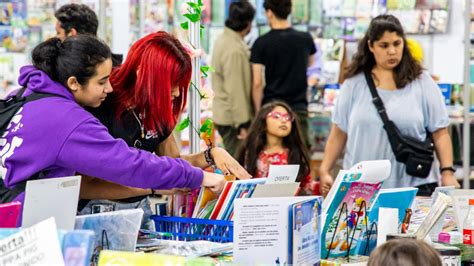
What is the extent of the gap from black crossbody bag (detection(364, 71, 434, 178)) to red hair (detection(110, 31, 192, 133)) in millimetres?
1745

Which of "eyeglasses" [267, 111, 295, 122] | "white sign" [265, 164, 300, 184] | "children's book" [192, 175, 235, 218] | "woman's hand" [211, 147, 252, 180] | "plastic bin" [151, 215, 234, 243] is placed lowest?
"eyeglasses" [267, 111, 295, 122]

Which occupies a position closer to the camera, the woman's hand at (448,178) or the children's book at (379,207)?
the children's book at (379,207)

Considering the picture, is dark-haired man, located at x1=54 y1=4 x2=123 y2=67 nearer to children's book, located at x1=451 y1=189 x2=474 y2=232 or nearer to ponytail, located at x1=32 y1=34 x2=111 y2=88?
ponytail, located at x1=32 y1=34 x2=111 y2=88

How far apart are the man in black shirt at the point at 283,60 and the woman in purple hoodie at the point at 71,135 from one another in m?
3.89

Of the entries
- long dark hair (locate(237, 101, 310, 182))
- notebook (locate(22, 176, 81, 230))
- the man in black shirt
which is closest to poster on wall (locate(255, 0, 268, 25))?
the man in black shirt

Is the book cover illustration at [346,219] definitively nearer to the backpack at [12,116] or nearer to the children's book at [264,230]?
the children's book at [264,230]

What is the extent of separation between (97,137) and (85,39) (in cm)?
37

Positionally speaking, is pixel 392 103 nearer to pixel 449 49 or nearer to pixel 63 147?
pixel 63 147

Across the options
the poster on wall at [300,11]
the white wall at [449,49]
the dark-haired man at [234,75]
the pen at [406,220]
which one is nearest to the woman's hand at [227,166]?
the pen at [406,220]

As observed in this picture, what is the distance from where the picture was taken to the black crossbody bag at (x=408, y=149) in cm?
487

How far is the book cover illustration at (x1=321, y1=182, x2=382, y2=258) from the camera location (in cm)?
318

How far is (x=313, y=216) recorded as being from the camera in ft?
9.55

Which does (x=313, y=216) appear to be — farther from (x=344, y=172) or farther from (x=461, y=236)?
(x=461, y=236)

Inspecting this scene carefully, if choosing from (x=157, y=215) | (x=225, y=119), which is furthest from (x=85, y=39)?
(x=225, y=119)
